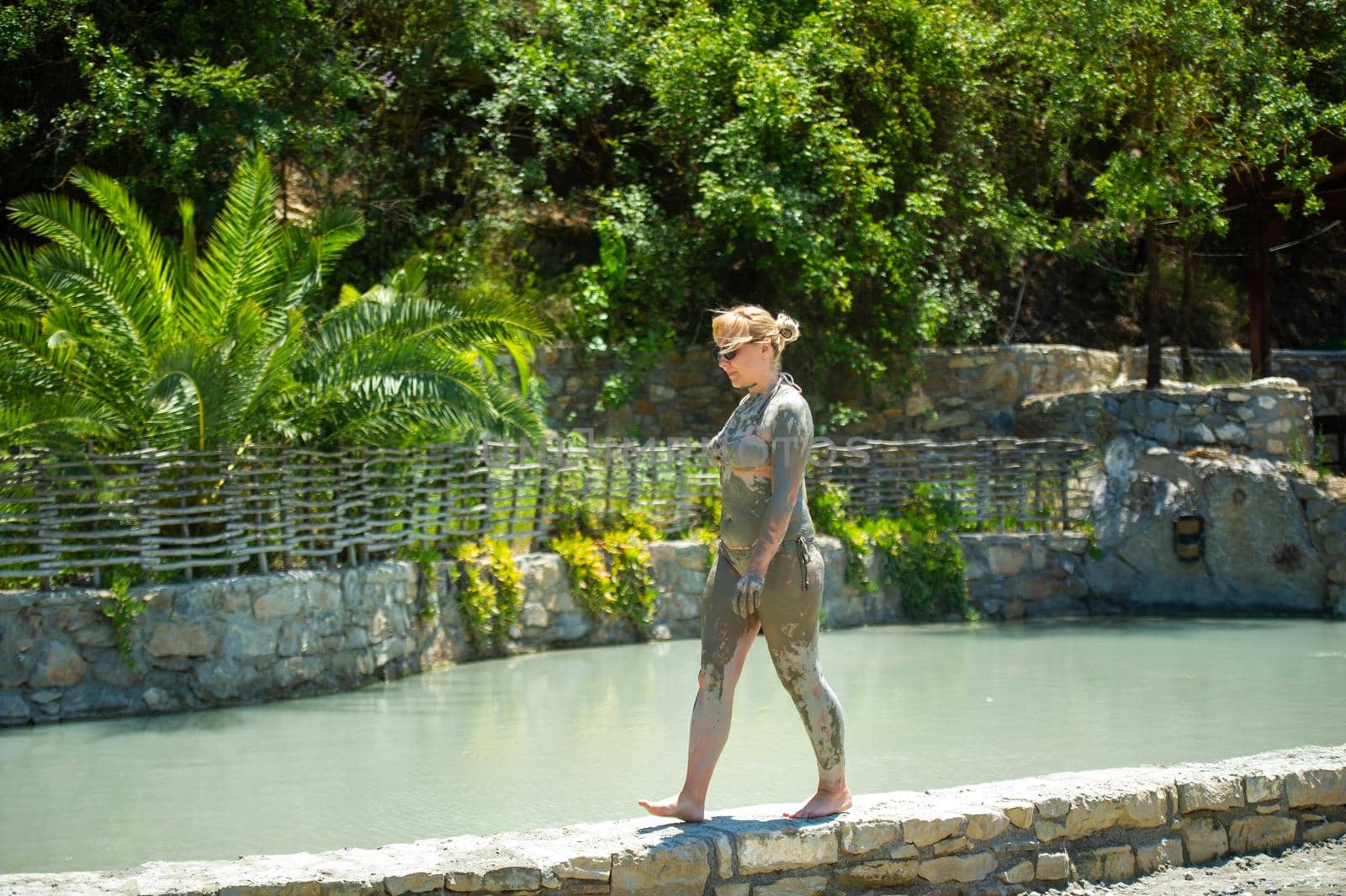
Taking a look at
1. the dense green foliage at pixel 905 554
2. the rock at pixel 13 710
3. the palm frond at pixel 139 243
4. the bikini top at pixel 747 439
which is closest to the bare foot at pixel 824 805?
the bikini top at pixel 747 439

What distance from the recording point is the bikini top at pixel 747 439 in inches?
161

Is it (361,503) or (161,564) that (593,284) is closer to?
(361,503)

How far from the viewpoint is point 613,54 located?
50.6ft

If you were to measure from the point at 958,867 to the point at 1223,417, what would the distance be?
1036 cm

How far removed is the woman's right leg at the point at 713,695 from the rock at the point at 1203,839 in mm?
1714

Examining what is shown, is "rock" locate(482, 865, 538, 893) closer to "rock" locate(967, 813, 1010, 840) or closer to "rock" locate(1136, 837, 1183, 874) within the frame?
"rock" locate(967, 813, 1010, 840)

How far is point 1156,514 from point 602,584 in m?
5.78

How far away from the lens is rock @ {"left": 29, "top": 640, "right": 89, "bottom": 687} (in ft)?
26.6

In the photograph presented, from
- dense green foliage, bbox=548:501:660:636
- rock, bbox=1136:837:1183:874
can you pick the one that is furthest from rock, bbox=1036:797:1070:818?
dense green foliage, bbox=548:501:660:636

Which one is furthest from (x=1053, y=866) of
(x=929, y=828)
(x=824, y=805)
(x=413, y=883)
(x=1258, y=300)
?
(x=1258, y=300)

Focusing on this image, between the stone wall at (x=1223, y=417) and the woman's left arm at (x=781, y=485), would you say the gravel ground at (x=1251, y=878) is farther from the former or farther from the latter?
the stone wall at (x=1223, y=417)

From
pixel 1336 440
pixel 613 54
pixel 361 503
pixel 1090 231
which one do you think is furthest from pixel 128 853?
pixel 1336 440

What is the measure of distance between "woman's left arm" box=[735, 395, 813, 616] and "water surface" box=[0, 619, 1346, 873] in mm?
2026

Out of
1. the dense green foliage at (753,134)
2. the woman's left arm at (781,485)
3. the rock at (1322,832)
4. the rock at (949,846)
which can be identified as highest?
the dense green foliage at (753,134)
